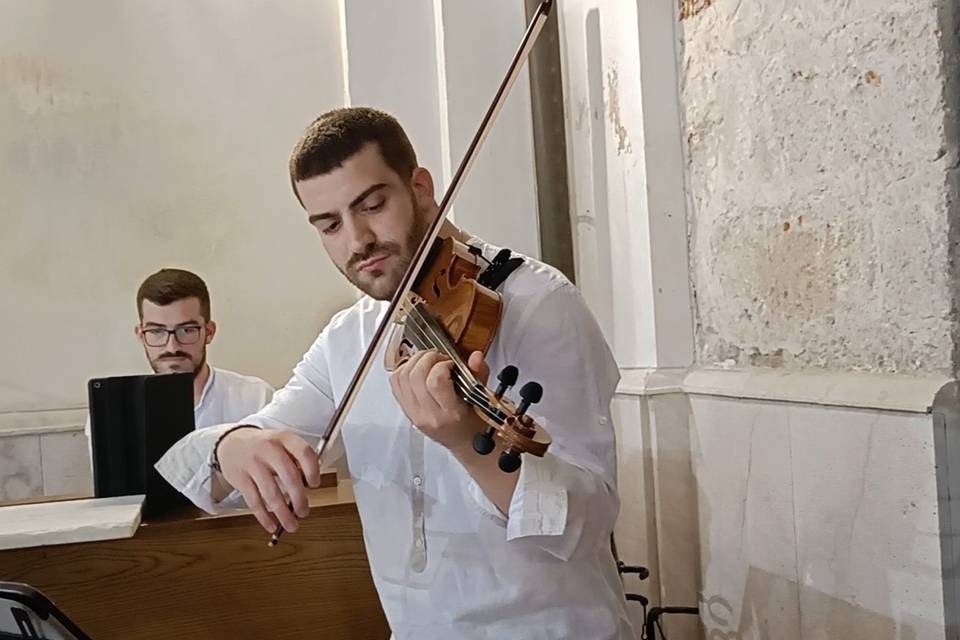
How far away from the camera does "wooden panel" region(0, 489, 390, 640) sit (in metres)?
1.36

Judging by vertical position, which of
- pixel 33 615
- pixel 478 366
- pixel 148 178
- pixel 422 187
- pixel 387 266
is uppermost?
pixel 148 178

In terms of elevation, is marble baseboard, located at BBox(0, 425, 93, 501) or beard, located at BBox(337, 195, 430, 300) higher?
beard, located at BBox(337, 195, 430, 300)

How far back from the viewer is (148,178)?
268cm

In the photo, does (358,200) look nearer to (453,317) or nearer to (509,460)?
(453,317)

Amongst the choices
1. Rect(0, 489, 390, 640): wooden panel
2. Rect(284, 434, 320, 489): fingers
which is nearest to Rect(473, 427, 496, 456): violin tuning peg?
Rect(284, 434, 320, 489): fingers

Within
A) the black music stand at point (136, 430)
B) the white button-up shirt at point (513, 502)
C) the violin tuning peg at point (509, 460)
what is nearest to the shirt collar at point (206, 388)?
the black music stand at point (136, 430)

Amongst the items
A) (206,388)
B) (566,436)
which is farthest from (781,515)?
(206,388)

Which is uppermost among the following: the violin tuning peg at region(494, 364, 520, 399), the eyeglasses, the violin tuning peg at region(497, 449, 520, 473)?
the eyeglasses

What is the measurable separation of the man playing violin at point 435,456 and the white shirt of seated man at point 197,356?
64 centimetres

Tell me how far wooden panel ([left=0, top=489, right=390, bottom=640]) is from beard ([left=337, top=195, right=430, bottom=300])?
490mm

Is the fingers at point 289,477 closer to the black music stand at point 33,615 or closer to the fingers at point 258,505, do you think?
the fingers at point 258,505

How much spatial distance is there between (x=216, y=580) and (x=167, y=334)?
3.03 feet

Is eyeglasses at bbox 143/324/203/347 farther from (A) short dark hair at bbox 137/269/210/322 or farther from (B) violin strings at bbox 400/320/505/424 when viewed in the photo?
(B) violin strings at bbox 400/320/505/424

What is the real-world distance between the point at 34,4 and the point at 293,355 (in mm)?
1243
